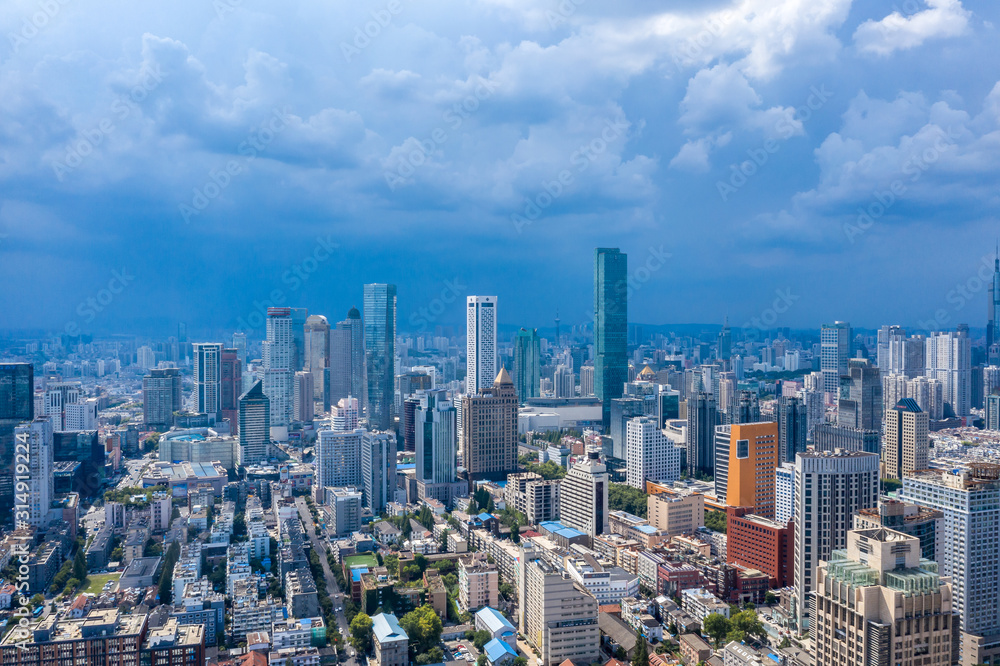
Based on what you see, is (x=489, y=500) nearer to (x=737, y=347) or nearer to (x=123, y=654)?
(x=123, y=654)

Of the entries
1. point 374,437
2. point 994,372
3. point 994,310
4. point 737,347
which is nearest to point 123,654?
point 374,437

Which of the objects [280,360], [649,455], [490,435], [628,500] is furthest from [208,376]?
[628,500]

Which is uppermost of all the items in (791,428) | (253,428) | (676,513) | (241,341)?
(241,341)

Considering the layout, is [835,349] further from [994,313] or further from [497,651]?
[497,651]

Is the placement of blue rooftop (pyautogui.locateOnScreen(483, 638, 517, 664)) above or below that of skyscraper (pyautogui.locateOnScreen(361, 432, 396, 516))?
below

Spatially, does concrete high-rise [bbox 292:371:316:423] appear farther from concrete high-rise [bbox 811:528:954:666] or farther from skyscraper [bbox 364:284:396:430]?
concrete high-rise [bbox 811:528:954:666]

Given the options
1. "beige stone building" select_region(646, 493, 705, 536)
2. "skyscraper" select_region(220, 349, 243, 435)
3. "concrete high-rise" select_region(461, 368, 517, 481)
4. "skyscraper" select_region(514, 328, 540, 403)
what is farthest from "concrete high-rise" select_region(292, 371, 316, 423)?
"beige stone building" select_region(646, 493, 705, 536)
